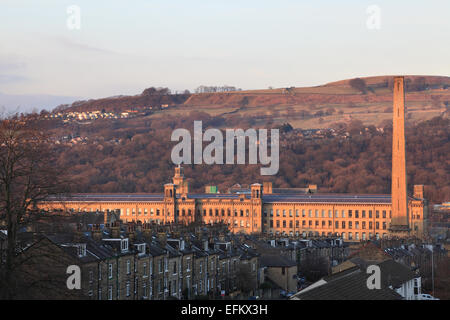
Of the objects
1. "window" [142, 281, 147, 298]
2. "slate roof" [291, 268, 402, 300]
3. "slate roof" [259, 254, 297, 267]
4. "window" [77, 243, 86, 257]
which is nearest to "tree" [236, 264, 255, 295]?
"slate roof" [259, 254, 297, 267]

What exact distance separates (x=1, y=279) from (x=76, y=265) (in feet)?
27.3

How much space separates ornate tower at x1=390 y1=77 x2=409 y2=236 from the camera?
132 meters

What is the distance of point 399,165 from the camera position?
135 metres

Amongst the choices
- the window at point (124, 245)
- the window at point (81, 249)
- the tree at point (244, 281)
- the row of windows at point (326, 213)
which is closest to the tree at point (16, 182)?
the window at point (81, 249)

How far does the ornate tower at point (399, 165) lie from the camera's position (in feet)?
433

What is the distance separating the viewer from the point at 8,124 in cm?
3388

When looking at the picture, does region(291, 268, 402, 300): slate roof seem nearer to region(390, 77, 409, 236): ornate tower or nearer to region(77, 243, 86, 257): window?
region(77, 243, 86, 257): window

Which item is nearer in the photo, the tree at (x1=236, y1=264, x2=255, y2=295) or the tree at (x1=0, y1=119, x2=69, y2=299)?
the tree at (x1=0, y1=119, x2=69, y2=299)

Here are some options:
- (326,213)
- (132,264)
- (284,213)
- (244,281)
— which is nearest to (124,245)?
(132,264)

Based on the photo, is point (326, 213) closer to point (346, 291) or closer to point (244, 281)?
point (244, 281)

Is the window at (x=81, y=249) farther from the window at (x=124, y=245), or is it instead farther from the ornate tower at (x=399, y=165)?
the ornate tower at (x=399, y=165)
